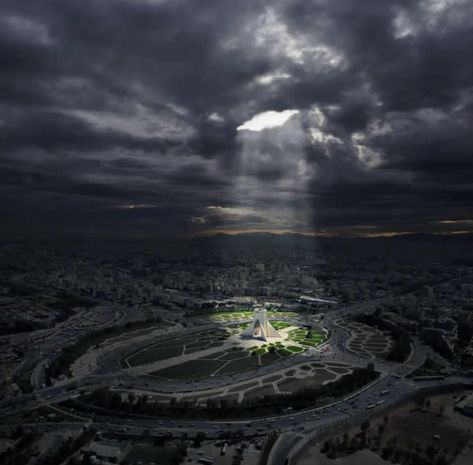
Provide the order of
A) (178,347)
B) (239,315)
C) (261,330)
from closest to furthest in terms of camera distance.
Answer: (178,347)
(261,330)
(239,315)

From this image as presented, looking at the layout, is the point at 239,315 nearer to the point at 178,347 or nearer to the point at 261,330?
the point at 261,330

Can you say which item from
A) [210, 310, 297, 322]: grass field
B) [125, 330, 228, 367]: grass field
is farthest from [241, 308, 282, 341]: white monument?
[210, 310, 297, 322]: grass field

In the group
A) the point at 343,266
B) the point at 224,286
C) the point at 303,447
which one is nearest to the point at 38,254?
the point at 224,286

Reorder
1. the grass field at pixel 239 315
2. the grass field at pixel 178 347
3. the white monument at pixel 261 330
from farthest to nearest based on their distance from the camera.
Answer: the grass field at pixel 239 315 → the white monument at pixel 261 330 → the grass field at pixel 178 347

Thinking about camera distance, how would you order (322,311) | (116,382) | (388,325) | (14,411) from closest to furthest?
(14,411) < (116,382) < (388,325) < (322,311)

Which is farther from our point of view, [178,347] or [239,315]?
[239,315]

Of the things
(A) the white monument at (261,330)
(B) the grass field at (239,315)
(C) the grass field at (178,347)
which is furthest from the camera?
(B) the grass field at (239,315)

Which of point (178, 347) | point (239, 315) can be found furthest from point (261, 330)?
point (239, 315)

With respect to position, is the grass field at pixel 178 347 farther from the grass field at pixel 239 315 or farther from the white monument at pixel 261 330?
the grass field at pixel 239 315

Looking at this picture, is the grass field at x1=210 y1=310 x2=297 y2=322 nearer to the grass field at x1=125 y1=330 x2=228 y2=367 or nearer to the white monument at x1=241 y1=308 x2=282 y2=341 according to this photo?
the grass field at x1=125 y1=330 x2=228 y2=367

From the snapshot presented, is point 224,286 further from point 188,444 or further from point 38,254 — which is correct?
point 38,254

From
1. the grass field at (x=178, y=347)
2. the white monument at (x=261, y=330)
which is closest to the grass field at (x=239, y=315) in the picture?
the grass field at (x=178, y=347)
